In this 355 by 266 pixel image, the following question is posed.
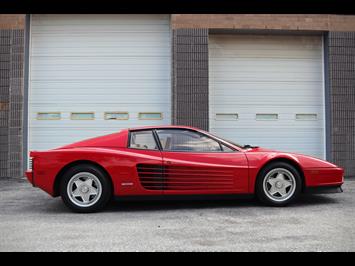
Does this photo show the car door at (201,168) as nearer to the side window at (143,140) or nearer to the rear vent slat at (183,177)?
the rear vent slat at (183,177)

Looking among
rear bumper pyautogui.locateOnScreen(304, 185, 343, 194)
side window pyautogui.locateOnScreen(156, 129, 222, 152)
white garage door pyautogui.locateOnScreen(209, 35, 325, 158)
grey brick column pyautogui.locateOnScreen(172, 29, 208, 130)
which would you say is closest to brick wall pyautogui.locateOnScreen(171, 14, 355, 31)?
grey brick column pyautogui.locateOnScreen(172, 29, 208, 130)

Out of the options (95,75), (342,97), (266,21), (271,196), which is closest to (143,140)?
(271,196)

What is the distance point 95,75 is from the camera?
854 cm

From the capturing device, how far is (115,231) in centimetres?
397

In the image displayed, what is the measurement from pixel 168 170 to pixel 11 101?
5.00m

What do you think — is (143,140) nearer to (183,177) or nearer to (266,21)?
(183,177)

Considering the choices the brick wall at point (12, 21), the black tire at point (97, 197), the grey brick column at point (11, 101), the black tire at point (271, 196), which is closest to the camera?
the black tire at point (97, 197)

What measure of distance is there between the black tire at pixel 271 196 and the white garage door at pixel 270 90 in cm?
347

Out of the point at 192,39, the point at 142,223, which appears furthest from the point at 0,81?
the point at 142,223

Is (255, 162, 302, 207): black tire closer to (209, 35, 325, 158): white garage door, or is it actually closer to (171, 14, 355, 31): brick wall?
(209, 35, 325, 158): white garage door

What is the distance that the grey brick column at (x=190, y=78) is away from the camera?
8.12 meters

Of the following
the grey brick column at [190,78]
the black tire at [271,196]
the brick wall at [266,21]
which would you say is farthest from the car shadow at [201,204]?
the brick wall at [266,21]

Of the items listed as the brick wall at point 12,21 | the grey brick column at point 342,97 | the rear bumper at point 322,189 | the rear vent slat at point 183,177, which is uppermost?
the brick wall at point 12,21

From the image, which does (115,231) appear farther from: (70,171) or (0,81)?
(0,81)
